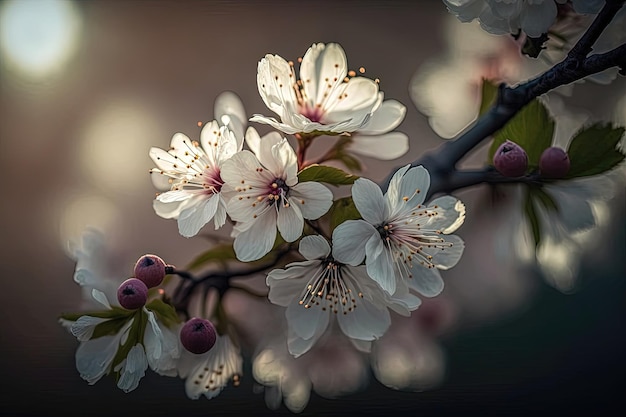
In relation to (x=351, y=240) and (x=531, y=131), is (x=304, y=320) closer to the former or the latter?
(x=351, y=240)

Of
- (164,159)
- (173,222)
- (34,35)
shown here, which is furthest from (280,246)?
(34,35)

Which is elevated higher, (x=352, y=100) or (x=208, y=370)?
(x=352, y=100)

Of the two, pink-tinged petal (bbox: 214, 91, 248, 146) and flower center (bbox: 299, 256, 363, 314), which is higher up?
pink-tinged petal (bbox: 214, 91, 248, 146)

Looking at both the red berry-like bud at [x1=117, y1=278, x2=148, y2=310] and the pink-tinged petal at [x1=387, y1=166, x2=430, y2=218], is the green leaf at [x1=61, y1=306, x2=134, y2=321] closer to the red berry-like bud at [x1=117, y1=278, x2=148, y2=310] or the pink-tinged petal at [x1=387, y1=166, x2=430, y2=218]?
the red berry-like bud at [x1=117, y1=278, x2=148, y2=310]

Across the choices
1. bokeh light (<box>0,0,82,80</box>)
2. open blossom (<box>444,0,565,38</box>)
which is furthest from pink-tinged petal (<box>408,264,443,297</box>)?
bokeh light (<box>0,0,82,80</box>)

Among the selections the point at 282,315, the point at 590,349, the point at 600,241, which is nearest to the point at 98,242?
the point at 282,315

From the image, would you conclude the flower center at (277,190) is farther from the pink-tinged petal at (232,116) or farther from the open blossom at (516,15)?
the open blossom at (516,15)

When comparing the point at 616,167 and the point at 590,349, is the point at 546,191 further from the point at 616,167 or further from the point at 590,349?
the point at 590,349
